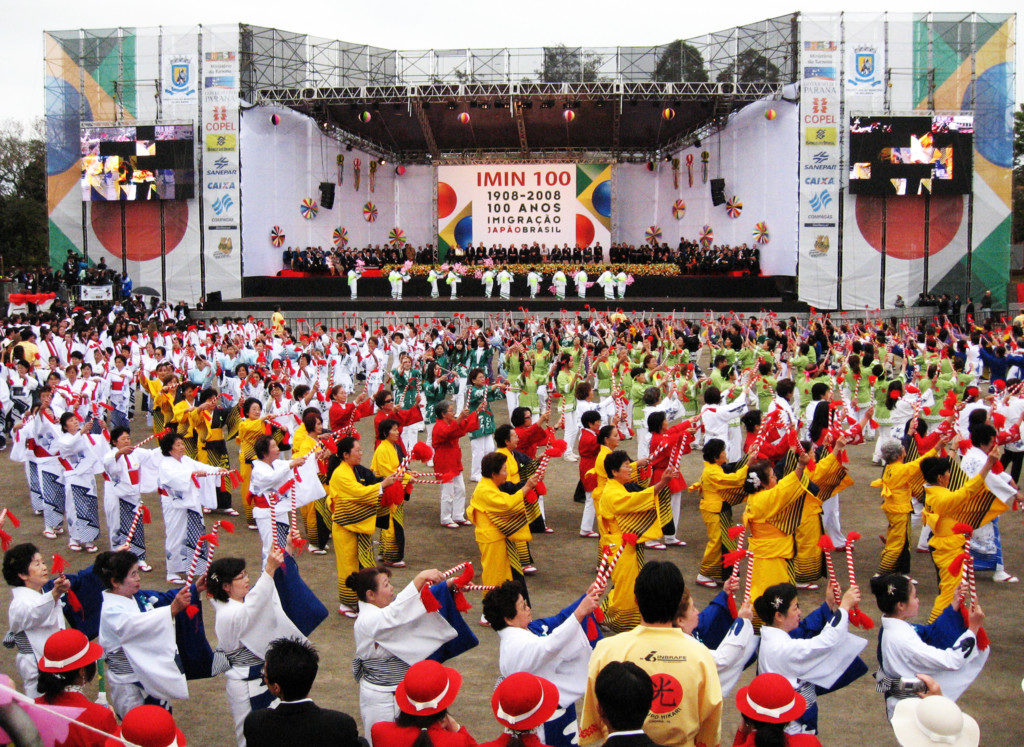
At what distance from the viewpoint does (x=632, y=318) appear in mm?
21453

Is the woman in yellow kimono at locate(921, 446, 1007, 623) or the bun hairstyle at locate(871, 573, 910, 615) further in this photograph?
the woman in yellow kimono at locate(921, 446, 1007, 623)

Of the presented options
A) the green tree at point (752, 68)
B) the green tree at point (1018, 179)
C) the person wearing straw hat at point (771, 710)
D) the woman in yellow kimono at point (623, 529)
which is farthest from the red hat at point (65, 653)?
the green tree at point (1018, 179)

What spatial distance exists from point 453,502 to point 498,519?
277 centimetres

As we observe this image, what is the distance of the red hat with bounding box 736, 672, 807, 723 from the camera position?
295 cm

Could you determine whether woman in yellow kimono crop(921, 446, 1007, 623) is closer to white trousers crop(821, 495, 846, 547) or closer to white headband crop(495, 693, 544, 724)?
white trousers crop(821, 495, 846, 547)

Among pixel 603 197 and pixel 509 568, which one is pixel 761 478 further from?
pixel 603 197

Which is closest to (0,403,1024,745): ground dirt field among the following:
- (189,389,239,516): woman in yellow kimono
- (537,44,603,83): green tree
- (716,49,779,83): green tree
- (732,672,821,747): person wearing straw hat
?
(189,389,239,516): woman in yellow kimono

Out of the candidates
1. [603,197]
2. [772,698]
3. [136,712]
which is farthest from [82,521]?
[603,197]

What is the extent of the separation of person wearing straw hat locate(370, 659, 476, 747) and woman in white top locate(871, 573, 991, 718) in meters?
1.86

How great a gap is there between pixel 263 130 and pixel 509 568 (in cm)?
2190

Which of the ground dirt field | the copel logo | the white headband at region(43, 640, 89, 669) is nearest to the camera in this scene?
the white headband at region(43, 640, 89, 669)

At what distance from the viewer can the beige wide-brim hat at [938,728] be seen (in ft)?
8.95

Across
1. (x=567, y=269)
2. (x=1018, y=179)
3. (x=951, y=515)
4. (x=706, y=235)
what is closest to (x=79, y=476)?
(x=951, y=515)

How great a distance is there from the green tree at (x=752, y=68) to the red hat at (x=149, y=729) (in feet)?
75.2
